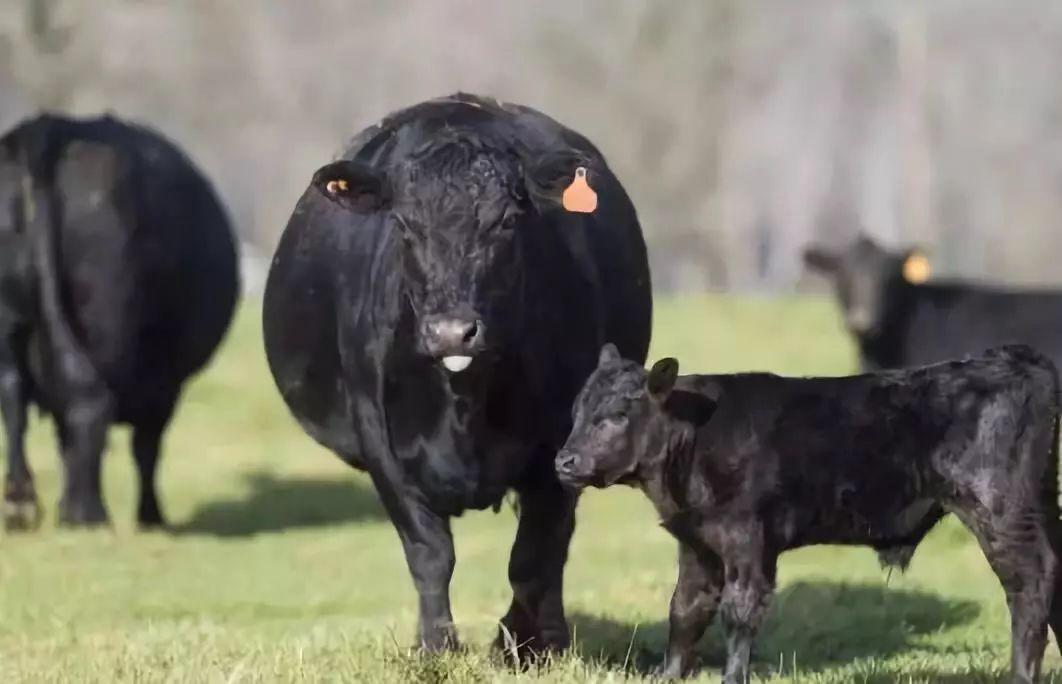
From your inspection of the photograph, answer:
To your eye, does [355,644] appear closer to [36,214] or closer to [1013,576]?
[1013,576]

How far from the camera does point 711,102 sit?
5638 centimetres

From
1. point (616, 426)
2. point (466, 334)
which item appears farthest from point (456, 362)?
point (616, 426)

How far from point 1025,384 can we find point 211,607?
4.71 meters

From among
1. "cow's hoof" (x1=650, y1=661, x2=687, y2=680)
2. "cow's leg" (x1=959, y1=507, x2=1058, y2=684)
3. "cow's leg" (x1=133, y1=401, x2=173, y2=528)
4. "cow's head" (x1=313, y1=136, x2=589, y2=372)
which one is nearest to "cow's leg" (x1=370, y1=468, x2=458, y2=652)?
"cow's head" (x1=313, y1=136, x2=589, y2=372)

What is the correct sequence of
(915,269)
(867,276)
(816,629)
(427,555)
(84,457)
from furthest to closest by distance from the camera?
(915,269) < (867,276) < (84,457) < (816,629) < (427,555)

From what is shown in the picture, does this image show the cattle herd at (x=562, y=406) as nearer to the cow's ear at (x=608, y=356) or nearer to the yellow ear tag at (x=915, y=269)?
the cow's ear at (x=608, y=356)

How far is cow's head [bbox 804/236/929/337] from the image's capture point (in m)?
17.5

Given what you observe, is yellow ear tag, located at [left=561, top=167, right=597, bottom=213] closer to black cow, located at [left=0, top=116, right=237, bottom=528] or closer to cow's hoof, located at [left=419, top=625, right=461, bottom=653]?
cow's hoof, located at [left=419, top=625, right=461, bottom=653]

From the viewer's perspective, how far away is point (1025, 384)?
6.32m

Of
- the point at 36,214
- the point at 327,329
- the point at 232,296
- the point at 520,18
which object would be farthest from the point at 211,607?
the point at 520,18

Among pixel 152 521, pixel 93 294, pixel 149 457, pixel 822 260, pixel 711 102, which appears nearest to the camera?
pixel 93 294

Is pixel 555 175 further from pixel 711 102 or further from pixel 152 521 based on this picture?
pixel 711 102

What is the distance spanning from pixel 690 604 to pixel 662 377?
0.90 metres

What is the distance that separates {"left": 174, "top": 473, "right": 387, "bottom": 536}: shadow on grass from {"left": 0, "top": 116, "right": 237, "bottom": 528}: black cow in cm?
80
